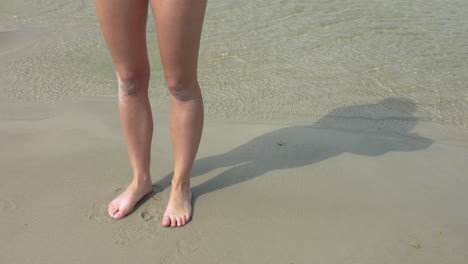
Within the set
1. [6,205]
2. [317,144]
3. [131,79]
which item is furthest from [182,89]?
[317,144]

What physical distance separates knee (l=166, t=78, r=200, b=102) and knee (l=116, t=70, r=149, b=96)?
178 millimetres

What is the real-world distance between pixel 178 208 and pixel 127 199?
0.89ft

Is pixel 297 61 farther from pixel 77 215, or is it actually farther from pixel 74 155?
pixel 77 215

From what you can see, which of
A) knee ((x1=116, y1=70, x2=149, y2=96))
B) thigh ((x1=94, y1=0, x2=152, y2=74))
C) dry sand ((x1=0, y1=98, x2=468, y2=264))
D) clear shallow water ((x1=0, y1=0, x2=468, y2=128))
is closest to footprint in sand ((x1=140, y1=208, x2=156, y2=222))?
dry sand ((x1=0, y1=98, x2=468, y2=264))

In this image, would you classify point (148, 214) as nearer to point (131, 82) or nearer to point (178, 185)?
point (178, 185)

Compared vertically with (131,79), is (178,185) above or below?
below

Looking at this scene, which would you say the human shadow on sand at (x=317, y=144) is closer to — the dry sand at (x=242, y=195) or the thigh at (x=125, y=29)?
the dry sand at (x=242, y=195)

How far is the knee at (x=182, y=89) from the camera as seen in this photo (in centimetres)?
185

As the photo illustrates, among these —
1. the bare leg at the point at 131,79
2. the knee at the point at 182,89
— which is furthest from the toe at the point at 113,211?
the knee at the point at 182,89

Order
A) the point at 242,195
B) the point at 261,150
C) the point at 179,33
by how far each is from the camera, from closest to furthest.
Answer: the point at 179,33 < the point at 242,195 < the point at 261,150

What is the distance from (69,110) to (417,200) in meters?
2.41

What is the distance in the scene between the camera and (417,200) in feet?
7.53

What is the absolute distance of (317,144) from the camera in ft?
9.22

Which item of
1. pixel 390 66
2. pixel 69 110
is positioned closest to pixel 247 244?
pixel 69 110
